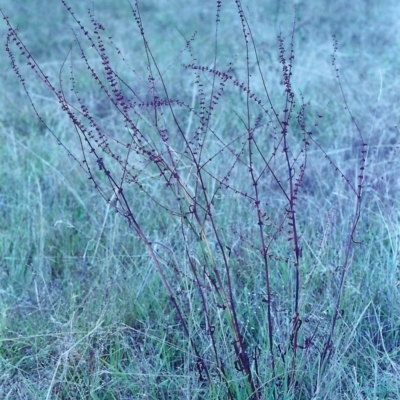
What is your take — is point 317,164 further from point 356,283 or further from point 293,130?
point 356,283

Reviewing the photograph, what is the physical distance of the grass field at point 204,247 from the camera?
198 centimetres

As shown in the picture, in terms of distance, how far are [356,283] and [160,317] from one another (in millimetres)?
676

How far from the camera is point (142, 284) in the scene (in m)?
2.51

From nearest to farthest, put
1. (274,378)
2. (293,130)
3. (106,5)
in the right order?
(274,378) < (293,130) < (106,5)

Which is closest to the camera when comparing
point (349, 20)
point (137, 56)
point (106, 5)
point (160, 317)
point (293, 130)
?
point (160, 317)

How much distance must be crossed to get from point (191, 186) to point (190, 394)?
134cm

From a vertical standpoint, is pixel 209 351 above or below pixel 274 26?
below

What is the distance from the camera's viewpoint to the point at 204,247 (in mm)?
2387

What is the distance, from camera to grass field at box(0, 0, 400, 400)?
6.49 ft

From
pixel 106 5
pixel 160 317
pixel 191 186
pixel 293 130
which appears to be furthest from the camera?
pixel 106 5

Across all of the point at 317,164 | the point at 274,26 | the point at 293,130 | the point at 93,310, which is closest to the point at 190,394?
the point at 93,310

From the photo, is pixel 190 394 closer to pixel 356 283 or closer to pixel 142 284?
pixel 142 284

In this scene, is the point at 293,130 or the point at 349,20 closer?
the point at 293,130

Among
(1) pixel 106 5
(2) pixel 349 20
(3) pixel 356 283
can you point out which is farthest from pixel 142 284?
(1) pixel 106 5
